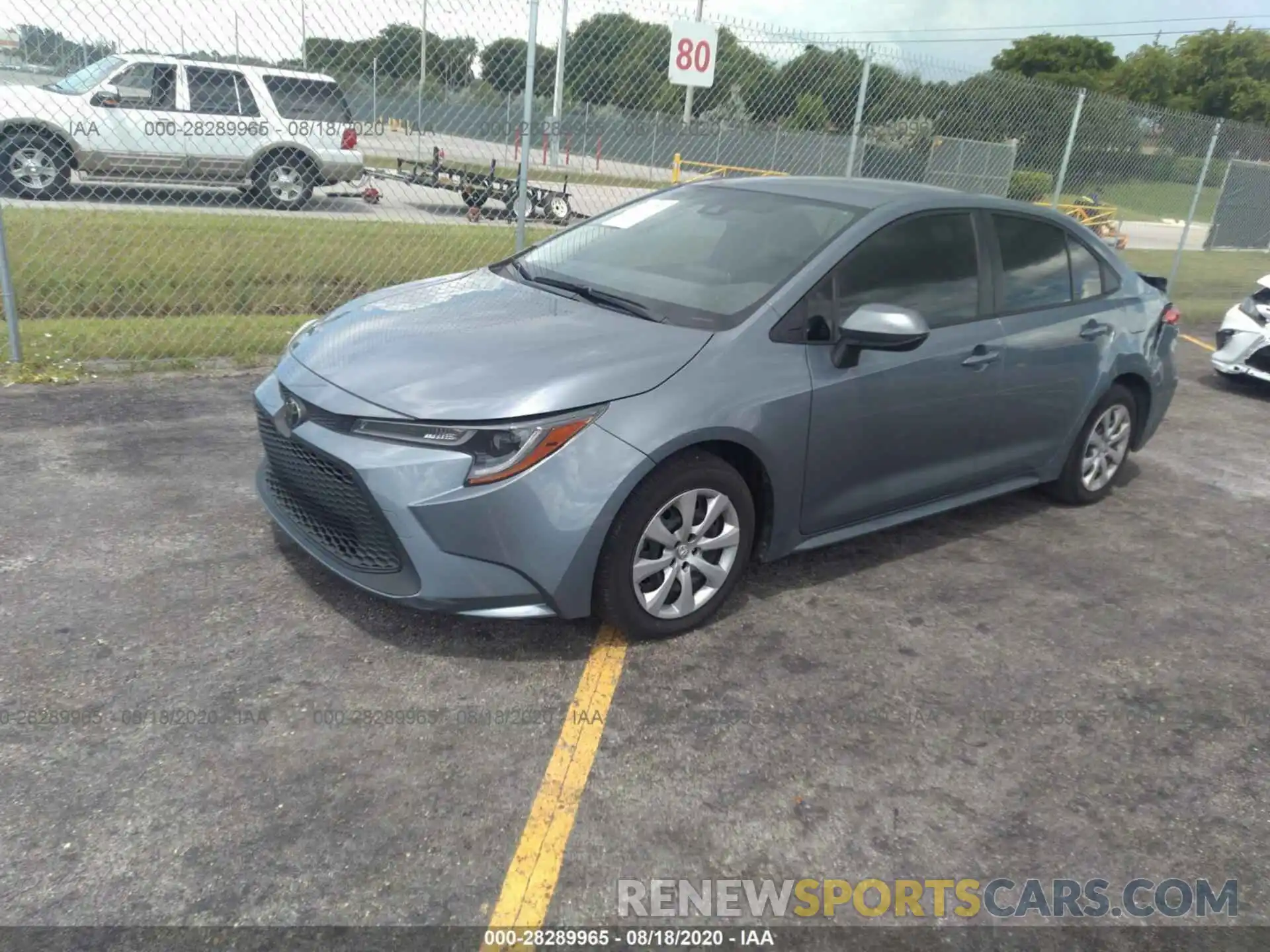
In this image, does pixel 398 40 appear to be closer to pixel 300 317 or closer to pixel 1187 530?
pixel 300 317

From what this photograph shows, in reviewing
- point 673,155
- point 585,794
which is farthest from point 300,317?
point 585,794

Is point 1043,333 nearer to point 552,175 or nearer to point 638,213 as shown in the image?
point 638,213

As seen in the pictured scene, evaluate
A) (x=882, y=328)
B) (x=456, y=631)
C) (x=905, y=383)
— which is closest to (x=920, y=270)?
(x=905, y=383)

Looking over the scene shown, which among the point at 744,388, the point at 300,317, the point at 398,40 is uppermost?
the point at 398,40

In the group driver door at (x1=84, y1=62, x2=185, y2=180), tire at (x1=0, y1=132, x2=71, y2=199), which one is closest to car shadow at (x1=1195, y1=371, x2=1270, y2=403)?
driver door at (x1=84, y1=62, x2=185, y2=180)

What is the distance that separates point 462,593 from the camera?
3.25m

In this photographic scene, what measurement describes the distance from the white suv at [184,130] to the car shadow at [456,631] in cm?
504

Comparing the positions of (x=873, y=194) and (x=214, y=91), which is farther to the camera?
(x=214, y=91)

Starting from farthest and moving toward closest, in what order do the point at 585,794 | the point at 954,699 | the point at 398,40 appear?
the point at 398,40
the point at 954,699
the point at 585,794

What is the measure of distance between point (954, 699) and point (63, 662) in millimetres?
2970

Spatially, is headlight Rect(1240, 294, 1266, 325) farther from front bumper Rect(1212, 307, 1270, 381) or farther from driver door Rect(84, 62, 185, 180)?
driver door Rect(84, 62, 185, 180)

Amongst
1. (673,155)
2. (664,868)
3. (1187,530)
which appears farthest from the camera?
(673,155)

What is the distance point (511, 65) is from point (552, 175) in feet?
5.06

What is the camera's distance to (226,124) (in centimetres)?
880
